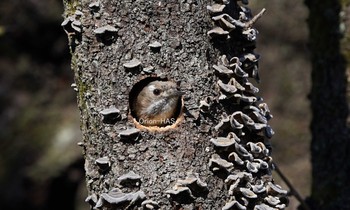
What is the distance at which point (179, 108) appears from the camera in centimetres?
363

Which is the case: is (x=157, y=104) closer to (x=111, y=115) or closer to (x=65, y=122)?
(x=111, y=115)

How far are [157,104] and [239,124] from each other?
396 mm

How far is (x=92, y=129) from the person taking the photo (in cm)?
363

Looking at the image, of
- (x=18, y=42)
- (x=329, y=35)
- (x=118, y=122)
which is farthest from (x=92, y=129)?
(x=18, y=42)

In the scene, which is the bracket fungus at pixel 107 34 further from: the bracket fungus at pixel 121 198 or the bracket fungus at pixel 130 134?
the bracket fungus at pixel 121 198

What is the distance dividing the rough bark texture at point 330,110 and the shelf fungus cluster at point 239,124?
1392 mm

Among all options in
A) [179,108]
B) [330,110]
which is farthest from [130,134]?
[330,110]

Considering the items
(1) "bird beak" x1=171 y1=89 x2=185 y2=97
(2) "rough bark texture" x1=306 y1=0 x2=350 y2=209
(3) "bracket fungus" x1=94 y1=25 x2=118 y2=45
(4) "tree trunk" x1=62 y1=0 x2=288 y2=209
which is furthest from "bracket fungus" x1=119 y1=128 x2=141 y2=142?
(2) "rough bark texture" x1=306 y1=0 x2=350 y2=209

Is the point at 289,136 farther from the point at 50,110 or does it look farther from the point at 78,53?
the point at 78,53

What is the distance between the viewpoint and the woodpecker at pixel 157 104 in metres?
3.54

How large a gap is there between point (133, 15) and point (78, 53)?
1.09 feet

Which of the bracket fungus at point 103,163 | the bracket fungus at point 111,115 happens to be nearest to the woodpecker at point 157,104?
the bracket fungus at point 111,115

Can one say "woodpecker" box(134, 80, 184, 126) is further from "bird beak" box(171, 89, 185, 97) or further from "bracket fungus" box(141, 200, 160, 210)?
"bracket fungus" box(141, 200, 160, 210)

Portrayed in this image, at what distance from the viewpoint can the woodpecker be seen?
3.54m
